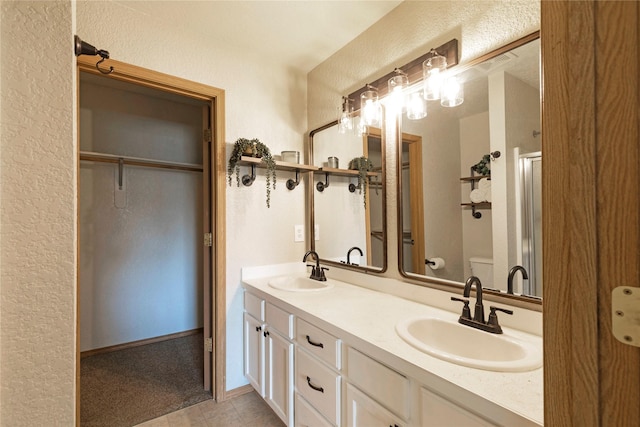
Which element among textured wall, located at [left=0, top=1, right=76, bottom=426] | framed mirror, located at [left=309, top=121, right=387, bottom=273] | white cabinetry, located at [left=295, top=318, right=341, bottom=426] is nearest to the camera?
textured wall, located at [left=0, top=1, right=76, bottom=426]

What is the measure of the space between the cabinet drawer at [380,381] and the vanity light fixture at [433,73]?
1.25 m

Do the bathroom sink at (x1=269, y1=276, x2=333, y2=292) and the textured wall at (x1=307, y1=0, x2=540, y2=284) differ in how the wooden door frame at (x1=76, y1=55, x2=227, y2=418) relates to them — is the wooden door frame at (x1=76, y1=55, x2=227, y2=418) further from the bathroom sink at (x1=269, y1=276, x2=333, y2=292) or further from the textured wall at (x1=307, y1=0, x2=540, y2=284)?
the textured wall at (x1=307, y1=0, x2=540, y2=284)

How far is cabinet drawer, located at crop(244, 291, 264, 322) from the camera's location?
1.82 metres

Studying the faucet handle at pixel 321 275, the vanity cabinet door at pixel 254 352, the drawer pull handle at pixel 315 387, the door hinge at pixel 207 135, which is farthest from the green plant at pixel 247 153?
the drawer pull handle at pixel 315 387

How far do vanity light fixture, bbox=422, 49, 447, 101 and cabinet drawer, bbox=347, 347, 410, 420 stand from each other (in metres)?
1.25

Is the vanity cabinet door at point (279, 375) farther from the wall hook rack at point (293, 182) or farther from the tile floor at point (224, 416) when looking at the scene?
the wall hook rack at point (293, 182)

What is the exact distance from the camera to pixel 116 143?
2.78 metres

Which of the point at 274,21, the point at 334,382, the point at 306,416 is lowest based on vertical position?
the point at 306,416

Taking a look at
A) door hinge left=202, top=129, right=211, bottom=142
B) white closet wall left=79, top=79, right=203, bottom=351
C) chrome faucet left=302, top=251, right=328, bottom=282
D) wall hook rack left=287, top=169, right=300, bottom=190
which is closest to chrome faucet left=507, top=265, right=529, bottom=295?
chrome faucet left=302, top=251, right=328, bottom=282

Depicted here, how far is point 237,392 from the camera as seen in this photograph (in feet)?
6.72

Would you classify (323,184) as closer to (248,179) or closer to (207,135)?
(248,179)

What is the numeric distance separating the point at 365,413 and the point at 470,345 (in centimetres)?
49

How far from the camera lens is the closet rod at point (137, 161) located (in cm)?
255

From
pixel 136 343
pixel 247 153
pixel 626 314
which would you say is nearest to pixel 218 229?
pixel 247 153
